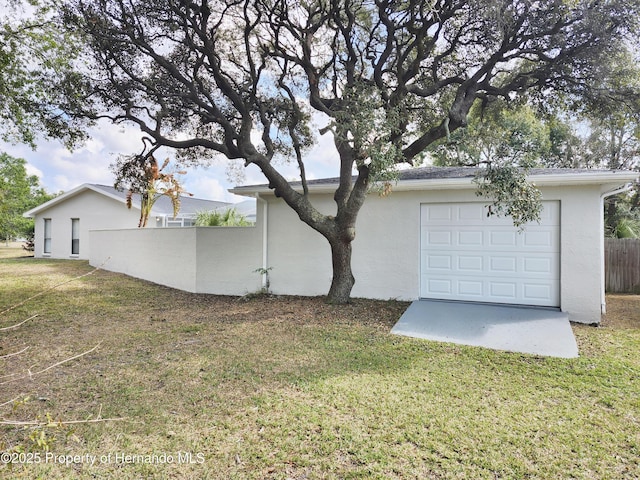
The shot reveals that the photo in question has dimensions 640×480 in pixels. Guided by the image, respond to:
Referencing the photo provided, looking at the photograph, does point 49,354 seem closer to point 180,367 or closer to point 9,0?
point 180,367

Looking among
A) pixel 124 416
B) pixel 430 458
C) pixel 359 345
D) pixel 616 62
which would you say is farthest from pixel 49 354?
pixel 616 62

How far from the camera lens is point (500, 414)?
11.9 ft

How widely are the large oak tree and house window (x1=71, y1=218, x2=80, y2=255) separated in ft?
42.3

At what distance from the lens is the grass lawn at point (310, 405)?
9.50 feet

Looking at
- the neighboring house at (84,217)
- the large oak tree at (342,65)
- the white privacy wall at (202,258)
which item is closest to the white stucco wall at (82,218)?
the neighboring house at (84,217)

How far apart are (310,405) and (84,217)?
799 inches

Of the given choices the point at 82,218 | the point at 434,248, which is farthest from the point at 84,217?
the point at 434,248

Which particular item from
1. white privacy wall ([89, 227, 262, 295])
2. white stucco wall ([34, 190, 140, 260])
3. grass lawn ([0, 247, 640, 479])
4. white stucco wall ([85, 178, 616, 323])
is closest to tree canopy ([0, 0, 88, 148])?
white privacy wall ([89, 227, 262, 295])

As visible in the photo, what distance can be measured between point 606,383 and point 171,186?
679 inches

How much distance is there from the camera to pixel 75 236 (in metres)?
19.9

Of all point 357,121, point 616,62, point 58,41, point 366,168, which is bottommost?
point 366,168

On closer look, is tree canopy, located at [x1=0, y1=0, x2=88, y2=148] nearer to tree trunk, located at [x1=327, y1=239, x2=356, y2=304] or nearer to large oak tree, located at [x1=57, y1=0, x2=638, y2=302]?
large oak tree, located at [x1=57, y1=0, x2=638, y2=302]

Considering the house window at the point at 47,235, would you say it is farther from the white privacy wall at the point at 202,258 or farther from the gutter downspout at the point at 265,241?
the gutter downspout at the point at 265,241

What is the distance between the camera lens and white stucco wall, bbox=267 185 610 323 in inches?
287
